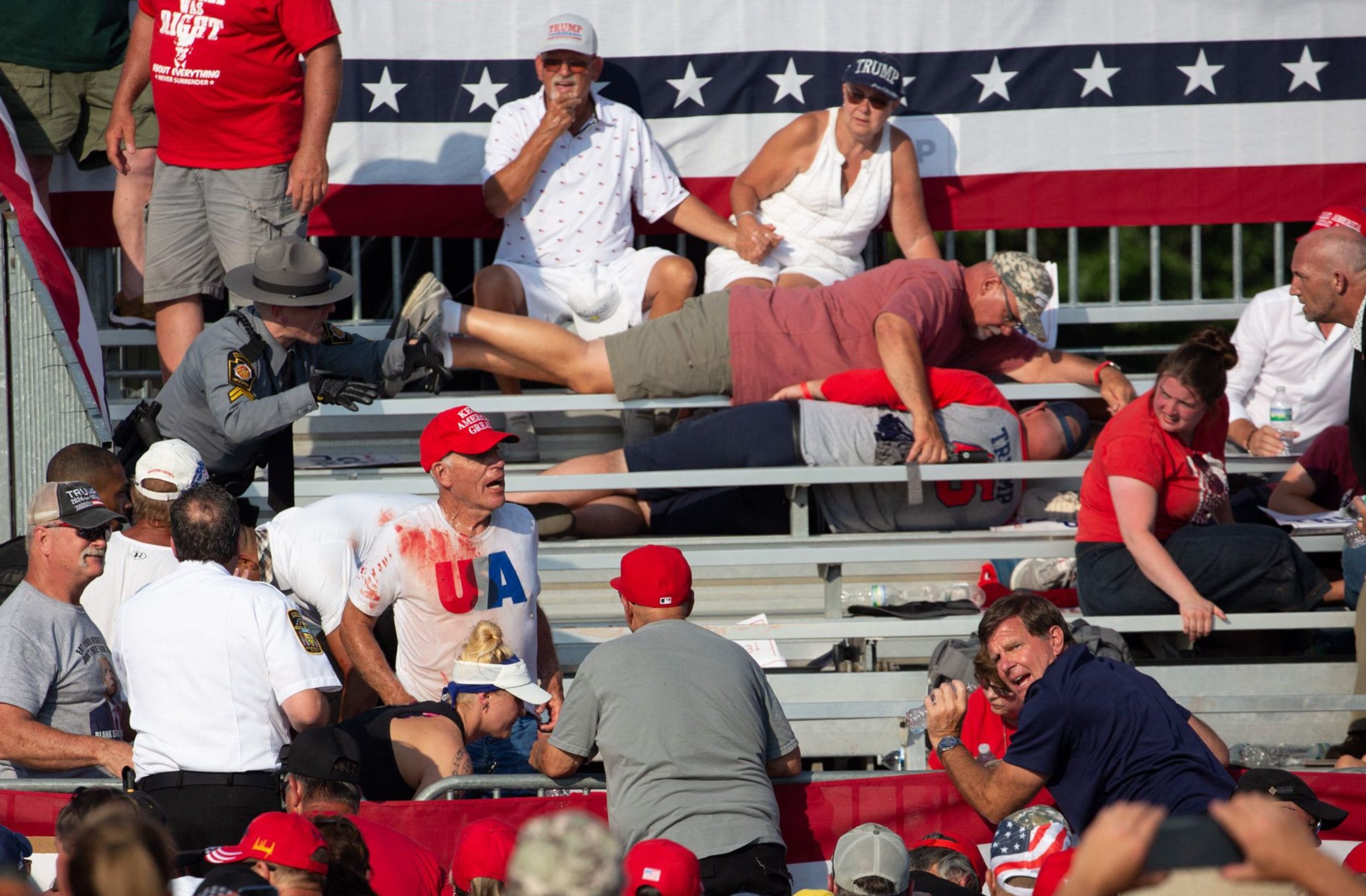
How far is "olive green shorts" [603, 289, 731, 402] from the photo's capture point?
20.3 ft

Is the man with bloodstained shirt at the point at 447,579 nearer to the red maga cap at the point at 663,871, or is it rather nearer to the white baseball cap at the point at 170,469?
the white baseball cap at the point at 170,469

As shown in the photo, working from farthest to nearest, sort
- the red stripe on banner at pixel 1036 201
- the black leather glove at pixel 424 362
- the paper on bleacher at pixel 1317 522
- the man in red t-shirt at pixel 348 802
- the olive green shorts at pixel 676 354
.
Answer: the red stripe on banner at pixel 1036 201, the olive green shorts at pixel 676 354, the paper on bleacher at pixel 1317 522, the black leather glove at pixel 424 362, the man in red t-shirt at pixel 348 802

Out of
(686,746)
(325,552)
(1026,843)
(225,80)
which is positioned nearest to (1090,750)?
(1026,843)

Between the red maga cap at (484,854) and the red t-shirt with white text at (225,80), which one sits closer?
the red maga cap at (484,854)

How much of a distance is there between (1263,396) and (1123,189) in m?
1.18

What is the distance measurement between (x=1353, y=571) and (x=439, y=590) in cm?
313

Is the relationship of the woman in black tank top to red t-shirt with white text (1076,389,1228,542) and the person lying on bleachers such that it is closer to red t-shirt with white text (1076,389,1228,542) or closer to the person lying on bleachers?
red t-shirt with white text (1076,389,1228,542)

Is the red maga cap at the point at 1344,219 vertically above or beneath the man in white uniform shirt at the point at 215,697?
above

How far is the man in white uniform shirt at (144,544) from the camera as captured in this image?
4594 millimetres

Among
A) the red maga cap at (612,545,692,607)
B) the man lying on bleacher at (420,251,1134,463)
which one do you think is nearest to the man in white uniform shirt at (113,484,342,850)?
the red maga cap at (612,545,692,607)

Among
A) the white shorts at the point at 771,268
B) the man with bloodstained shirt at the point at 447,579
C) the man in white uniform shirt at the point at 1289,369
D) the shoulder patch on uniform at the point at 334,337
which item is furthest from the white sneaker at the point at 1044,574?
the shoulder patch on uniform at the point at 334,337

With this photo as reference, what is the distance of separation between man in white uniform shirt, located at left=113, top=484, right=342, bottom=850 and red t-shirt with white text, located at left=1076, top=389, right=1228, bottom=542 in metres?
2.79

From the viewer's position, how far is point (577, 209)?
6750mm

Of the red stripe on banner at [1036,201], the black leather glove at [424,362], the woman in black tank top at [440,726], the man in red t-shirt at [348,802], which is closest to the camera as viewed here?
the man in red t-shirt at [348,802]
